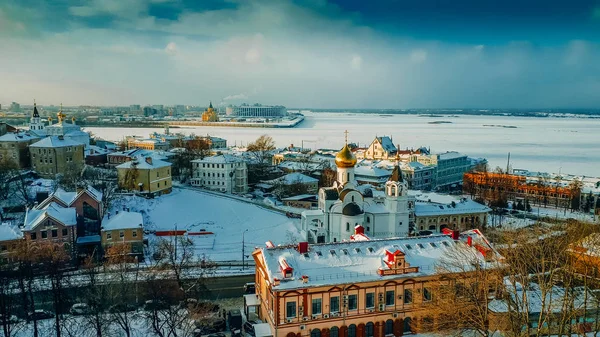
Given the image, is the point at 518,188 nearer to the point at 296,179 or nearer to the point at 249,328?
the point at 296,179

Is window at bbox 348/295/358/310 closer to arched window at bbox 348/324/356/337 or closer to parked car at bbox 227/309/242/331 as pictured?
arched window at bbox 348/324/356/337

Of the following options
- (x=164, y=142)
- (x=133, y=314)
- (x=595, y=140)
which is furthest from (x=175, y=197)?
(x=595, y=140)

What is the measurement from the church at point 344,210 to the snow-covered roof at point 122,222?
13.0 metres

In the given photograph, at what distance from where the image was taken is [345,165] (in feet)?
135

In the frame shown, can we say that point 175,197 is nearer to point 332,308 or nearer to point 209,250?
point 209,250

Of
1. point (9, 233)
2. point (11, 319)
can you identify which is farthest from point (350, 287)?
point (9, 233)

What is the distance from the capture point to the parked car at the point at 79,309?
26.8 meters

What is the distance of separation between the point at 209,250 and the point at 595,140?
411ft

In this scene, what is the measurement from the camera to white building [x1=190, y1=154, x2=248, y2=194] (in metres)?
60.8

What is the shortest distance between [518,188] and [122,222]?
4859 cm

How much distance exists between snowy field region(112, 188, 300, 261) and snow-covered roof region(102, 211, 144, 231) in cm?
401

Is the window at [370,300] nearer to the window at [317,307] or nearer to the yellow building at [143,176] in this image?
the window at [317,307]

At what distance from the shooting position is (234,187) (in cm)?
6172

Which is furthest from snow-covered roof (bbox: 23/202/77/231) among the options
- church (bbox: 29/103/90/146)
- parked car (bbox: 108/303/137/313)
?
church (bbox: 29/103/90/146)
